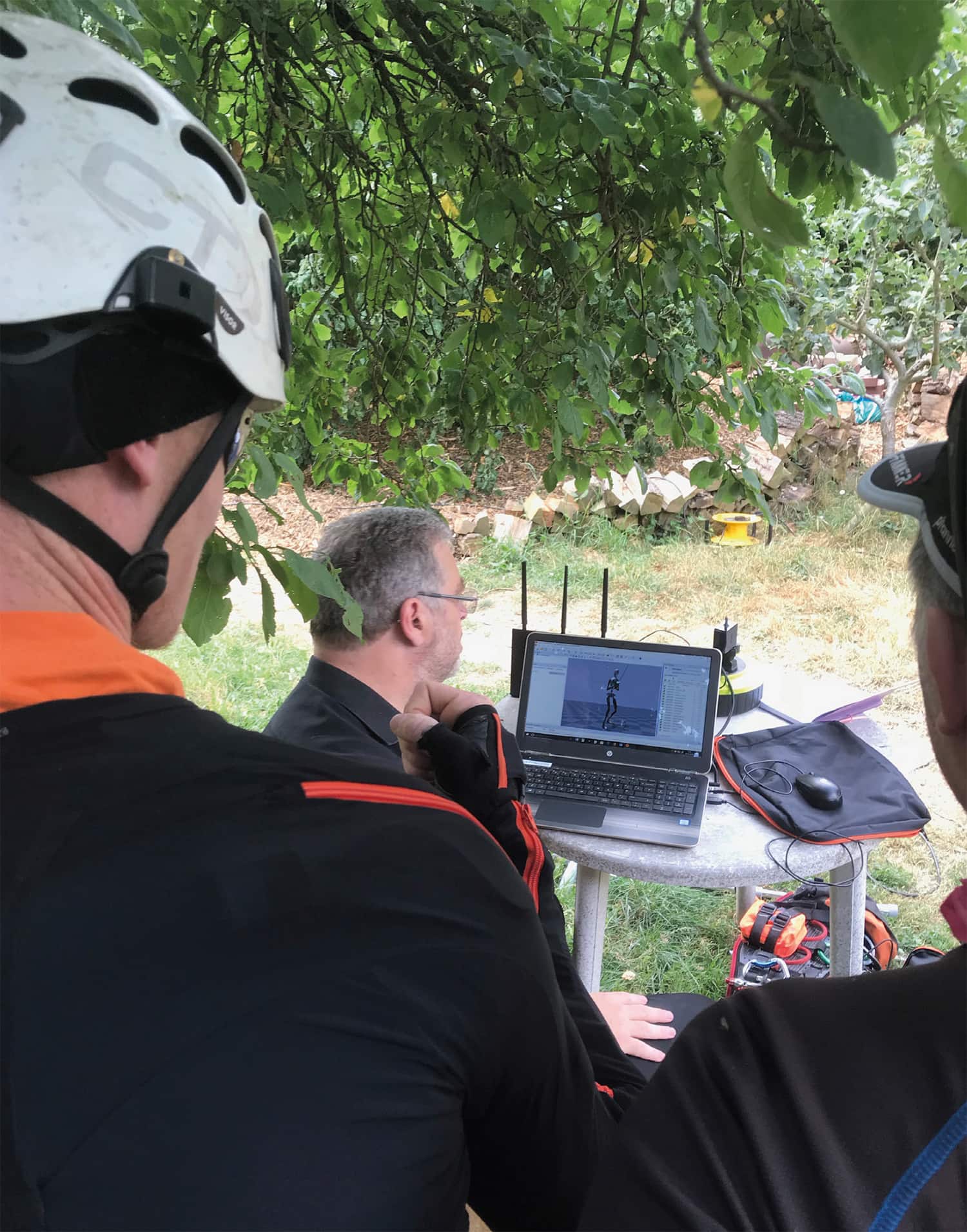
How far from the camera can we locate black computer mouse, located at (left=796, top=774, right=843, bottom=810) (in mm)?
2150

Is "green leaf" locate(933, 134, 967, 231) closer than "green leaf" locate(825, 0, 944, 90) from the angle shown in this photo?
No

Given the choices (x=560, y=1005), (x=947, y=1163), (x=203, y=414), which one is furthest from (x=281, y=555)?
Result: (x=947, y=1163)

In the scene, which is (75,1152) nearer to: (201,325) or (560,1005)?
(560,1005)

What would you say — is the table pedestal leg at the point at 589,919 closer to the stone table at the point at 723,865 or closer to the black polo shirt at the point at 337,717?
the stone table at the point at 723,865

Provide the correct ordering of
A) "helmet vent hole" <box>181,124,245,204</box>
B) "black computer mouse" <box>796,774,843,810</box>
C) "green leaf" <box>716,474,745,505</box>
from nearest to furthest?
1. "helmet vent hole" <box>181,124,245,204</box>
2. "black computer mouse" <box>796,774,843,810</box>
3. "green leaf" <box>716,474,745,505</box>

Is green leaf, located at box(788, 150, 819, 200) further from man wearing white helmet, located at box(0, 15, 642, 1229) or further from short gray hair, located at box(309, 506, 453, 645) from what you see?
short gray hair, located at box(309, 506, 453, 645)

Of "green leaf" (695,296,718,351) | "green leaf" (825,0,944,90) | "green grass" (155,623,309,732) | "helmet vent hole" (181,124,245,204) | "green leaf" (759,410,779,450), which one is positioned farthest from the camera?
"green grass" (155,623,309,732)

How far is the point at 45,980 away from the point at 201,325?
65cm

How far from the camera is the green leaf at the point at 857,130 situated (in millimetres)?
538

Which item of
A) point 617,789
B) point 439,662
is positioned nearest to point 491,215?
point 439,662

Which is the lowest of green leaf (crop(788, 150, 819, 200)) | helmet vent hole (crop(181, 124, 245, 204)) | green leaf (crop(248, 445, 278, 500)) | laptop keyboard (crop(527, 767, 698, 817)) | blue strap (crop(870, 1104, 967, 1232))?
laptop keyboard (crop(527, 767, 698, 817))

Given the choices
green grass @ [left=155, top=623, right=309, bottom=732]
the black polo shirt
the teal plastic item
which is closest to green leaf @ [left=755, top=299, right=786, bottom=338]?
the black polo shirt

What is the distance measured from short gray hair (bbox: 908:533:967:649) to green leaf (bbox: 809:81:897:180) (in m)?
0.29

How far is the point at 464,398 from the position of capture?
2422 millimetres
